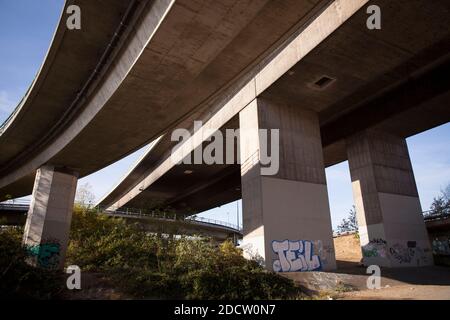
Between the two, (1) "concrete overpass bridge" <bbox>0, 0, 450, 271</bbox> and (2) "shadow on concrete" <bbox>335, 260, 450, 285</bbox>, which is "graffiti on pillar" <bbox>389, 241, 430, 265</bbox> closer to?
(1) "concrete overpass bridge" <bbox>0, 0, 450, 271</bbox>

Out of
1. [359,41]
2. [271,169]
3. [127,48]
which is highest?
[359,41]

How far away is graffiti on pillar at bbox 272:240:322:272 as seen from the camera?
1836 centimetres

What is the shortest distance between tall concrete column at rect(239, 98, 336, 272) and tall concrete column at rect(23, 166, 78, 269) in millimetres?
15512

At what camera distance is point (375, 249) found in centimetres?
2558

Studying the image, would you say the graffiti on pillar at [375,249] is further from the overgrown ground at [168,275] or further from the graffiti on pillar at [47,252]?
the graffiti on pillar at [47,252]

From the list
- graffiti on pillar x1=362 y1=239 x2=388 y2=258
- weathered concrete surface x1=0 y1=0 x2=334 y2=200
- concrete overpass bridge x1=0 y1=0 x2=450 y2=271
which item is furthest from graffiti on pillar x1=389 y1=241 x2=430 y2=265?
weathered concrete surface x1=0 y1=0 x2=334 y2=200

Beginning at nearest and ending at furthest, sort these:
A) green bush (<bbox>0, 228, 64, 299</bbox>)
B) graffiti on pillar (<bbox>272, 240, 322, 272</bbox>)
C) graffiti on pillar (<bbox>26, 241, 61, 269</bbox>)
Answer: green bush (<bbox>0, 228, 64, 299</bbox>)
graffiti on pillar (<bbox>272, 240, 322, 272</bbox>)
graffiti on pillar (<bbox>26, 241, 61, 269</bbox>)

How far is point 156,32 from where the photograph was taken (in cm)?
1195

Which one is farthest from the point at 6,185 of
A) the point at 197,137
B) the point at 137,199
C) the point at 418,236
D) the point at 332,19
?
the point at 418,236

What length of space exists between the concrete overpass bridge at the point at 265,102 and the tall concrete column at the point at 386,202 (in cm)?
12

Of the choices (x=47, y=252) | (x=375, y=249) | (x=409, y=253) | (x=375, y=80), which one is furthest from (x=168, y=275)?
(x=409, y=253)

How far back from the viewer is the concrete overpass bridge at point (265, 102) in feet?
45.9
